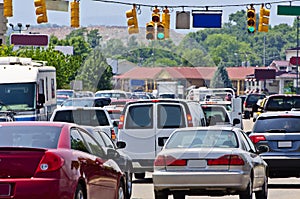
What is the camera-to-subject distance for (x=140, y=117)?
21.8 meters

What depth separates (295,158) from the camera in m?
20.0

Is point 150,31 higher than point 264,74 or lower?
higher

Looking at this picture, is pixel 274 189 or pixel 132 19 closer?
pixel 274 189

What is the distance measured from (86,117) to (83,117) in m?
0.10

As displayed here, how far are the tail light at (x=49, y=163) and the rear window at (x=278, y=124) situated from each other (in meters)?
9.58

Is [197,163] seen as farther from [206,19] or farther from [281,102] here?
[206,19]

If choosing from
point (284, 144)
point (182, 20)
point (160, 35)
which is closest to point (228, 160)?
point (284, 144)

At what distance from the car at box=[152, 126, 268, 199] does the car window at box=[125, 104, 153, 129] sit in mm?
5040

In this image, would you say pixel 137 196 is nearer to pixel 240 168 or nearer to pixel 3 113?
pixel 240 168

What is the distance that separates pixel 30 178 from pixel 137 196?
6743 mm

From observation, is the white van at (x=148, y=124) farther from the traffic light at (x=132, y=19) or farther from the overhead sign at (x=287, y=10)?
the overhead sign at (x=287, y=10)

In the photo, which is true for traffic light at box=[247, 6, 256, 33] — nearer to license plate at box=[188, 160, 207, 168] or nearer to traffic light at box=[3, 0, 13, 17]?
traffic light at box=[3, 0, 13, 17]

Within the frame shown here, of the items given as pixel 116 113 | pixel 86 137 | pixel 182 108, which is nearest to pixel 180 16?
pixel 116 113

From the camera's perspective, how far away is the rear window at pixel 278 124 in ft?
67.9
